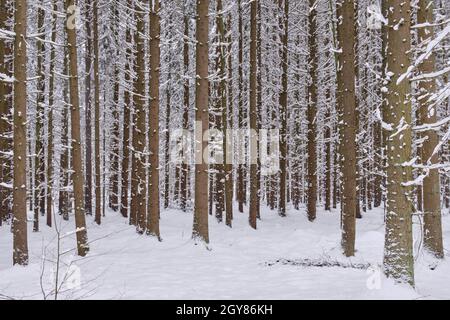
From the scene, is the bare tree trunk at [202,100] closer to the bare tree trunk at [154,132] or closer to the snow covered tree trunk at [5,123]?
the bare tree trunk at [154,132]

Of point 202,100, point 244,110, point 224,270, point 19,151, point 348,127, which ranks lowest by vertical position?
point 224,270

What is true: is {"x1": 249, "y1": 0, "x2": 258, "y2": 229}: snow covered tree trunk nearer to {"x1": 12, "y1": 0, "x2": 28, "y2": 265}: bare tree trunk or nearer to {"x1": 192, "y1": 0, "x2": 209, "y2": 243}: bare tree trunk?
{"x1": 192, "y1": 0, "x2": 209, "y2": 243}: bare tree trunk

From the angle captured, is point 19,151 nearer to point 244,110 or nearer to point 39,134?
point 39,134

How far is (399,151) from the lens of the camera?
655 centimetres

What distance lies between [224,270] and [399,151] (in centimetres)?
443

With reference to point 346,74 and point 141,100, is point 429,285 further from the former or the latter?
point 141,100

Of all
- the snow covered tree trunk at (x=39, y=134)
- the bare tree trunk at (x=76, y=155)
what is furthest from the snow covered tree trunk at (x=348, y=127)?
the snow covered tree trunk at (x=39, y=134)

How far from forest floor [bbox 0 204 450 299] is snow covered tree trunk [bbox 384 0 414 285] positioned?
441 millimetres

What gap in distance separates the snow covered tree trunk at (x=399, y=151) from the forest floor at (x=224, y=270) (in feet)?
1.45

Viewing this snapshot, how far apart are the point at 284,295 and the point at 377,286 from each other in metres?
1.39

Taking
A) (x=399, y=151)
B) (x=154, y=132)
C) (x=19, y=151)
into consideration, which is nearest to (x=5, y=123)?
(x=154, y=132)

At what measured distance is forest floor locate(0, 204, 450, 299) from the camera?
6828 millimetres

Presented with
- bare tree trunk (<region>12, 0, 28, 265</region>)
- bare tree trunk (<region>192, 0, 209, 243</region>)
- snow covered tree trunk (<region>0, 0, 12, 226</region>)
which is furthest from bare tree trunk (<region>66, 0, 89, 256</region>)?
snow covered tree trunk (<region>0, 0, 12, 226</region>)
